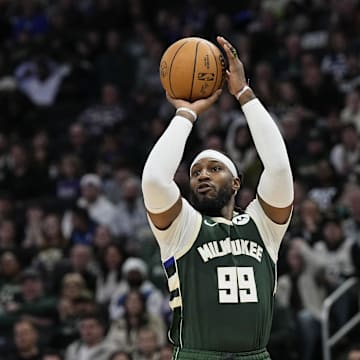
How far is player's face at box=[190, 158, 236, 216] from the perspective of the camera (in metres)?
5.54

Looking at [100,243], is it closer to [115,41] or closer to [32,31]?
[115,41]

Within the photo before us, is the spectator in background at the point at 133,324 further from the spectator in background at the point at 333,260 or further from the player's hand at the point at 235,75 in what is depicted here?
the player's hand at the point at 235,75

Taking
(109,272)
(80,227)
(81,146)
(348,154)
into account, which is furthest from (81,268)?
(81,146)

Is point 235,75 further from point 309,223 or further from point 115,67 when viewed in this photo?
point 115,67

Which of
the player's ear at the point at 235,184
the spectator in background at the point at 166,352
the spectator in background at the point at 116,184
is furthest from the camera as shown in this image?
the spectator in background at the point at 116,184

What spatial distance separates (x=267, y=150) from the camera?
5480mm

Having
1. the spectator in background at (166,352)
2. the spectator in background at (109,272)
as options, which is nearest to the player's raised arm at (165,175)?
the spectator in background at (166,352)

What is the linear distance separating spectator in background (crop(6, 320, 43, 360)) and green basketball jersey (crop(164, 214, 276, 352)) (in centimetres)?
571

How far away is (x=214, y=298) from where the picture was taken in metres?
5.33

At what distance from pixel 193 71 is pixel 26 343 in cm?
607

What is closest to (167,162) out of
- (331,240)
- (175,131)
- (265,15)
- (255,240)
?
(175,131)

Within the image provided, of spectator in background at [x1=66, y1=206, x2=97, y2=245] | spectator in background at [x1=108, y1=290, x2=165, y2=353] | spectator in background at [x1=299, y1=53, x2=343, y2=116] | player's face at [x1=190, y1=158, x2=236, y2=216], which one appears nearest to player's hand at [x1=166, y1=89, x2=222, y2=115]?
player's face at [x1=190, y1=158, x2=236, y2=216]

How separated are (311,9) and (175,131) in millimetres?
11178

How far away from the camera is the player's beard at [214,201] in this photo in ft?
18.2
